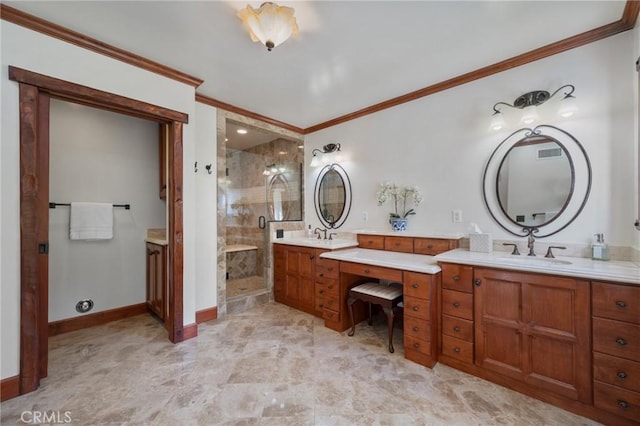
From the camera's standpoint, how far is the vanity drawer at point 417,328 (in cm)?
200

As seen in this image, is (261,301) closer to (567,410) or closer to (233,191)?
(233,191)

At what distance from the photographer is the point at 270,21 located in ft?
5.20

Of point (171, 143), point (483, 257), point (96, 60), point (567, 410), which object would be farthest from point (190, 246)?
point (567, 410)

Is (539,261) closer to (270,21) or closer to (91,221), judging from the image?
(270,21)

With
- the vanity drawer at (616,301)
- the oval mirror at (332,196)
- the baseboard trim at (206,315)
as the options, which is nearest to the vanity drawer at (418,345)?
the vanity drawer at (616,301)

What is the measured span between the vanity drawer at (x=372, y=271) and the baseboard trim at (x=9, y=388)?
252 cm

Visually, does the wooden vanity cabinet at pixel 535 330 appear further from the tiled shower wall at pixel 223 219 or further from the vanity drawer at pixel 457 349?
the tiled shower wall at pixel 223 219

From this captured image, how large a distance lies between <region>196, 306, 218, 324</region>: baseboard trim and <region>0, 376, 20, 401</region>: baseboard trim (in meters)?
1.30

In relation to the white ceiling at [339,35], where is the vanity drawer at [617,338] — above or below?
below

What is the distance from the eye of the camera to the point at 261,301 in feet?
11.3

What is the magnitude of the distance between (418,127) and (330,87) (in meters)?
1.07

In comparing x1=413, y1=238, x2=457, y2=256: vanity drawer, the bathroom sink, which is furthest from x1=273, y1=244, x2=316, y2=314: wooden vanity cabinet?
the bathroom sink

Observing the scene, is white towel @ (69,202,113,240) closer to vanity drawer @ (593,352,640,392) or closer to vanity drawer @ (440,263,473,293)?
vanity drawer @ (440,263,473,293)

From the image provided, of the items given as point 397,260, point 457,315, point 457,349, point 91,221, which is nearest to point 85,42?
point 91,221
